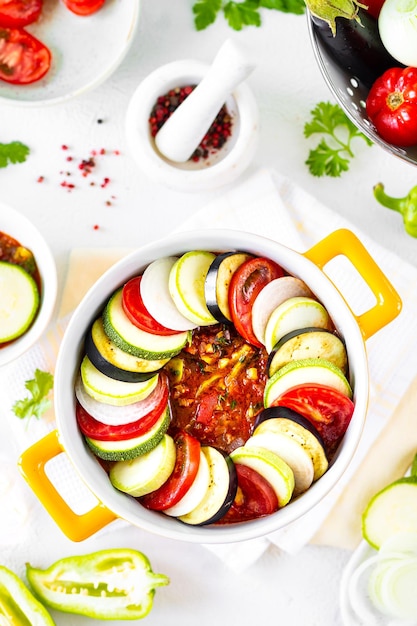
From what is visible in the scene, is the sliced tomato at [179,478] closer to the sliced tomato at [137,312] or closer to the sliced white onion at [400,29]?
the sliced tomato at [137,312]

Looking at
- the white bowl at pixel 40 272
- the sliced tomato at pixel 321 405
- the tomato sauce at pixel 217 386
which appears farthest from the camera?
the white bowl at pixel 40 272

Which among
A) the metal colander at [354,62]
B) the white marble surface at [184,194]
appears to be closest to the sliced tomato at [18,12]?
the white marble surface at [184,194]

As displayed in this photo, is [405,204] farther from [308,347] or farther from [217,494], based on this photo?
[217,494]

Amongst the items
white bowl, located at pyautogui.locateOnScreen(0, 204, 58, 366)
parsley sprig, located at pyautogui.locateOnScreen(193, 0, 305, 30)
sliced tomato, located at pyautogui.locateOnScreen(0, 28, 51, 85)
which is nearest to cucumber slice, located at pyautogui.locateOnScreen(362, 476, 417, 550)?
white bowl, located at pyautogui.locateOnScreen(0, 204, 58, 366)

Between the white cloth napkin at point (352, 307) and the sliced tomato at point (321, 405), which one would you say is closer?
the sliced tomato at point (321, 405)

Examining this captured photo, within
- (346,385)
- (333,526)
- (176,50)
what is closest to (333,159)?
(176,50)

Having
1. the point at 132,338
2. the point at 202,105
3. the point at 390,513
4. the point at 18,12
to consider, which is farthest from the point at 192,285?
the point at 18,12

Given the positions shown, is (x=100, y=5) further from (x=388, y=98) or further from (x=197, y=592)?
(x=197, y=592)
